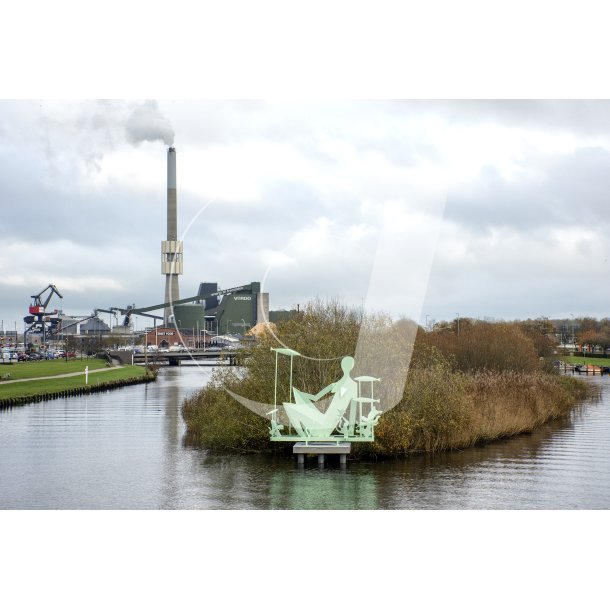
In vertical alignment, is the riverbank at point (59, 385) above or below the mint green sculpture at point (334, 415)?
below

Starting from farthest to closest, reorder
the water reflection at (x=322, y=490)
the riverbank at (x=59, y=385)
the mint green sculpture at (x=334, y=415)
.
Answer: the riverbank at (x=59, y=385) < the mint green sculpture at (x=334, y=415) < the water reflection at (x=322, y=490)

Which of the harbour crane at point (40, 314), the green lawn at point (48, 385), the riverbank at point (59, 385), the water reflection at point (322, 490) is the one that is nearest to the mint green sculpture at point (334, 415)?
the water reflection at point (322, 490)

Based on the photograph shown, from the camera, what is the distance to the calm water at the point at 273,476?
697 inches

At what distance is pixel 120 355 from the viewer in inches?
3666

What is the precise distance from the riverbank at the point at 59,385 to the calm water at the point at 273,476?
1239 centimetres

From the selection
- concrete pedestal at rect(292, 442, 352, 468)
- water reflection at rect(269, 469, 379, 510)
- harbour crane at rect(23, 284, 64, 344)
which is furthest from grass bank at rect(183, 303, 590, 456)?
harbour crane at rect(23, 284, 64, 344)

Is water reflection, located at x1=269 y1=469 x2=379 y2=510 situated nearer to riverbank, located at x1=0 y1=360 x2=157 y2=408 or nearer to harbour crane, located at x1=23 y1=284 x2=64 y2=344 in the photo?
riverbank, located at x1=0 y1=360 x2=157 y2=408

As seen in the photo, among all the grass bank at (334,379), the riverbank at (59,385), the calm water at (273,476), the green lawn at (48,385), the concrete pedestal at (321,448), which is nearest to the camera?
the calm water at (273,476)

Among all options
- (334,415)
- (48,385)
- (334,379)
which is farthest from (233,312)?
(334,415)

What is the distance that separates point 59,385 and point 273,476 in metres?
34.6

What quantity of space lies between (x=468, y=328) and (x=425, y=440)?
2354 centimetres

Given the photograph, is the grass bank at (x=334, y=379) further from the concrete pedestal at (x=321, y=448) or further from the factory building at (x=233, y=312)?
the factory building at (x=233, y=312)

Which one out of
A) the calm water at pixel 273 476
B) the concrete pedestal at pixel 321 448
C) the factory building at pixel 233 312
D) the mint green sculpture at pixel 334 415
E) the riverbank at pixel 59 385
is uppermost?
the factory building at pixel 233 312

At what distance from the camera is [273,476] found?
68.0ft
